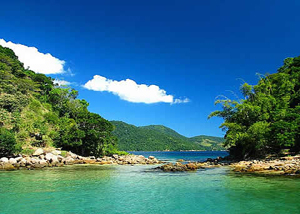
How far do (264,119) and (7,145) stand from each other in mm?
38242

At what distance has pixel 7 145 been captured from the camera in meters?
31.5

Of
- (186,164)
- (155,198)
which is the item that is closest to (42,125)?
(186,164)

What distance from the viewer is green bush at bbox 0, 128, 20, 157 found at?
3103 centimetres

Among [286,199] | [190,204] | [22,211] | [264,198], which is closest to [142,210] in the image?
[190,204]

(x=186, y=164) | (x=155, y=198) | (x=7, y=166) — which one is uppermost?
(x=186, y=164)

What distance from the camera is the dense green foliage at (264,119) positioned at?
30164mm

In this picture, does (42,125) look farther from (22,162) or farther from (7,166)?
(7,166)

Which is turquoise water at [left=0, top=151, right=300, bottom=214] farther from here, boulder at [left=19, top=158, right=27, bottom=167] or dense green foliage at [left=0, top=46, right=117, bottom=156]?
dense green foliage at [left=0, top=46, right=117, bottom=156]

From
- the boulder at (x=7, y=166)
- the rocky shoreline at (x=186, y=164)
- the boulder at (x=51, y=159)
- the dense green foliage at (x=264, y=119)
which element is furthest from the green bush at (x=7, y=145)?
the dense green foliage at (x=264, y=119)

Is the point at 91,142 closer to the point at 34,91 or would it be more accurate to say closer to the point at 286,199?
the point at 34,91

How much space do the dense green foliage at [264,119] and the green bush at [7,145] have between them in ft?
104

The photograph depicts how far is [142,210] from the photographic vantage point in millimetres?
10625

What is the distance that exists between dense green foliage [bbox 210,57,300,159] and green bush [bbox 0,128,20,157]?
104 feet

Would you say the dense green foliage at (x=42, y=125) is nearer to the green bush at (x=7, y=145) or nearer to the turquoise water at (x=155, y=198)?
the green bush at (x=7, y=145)
